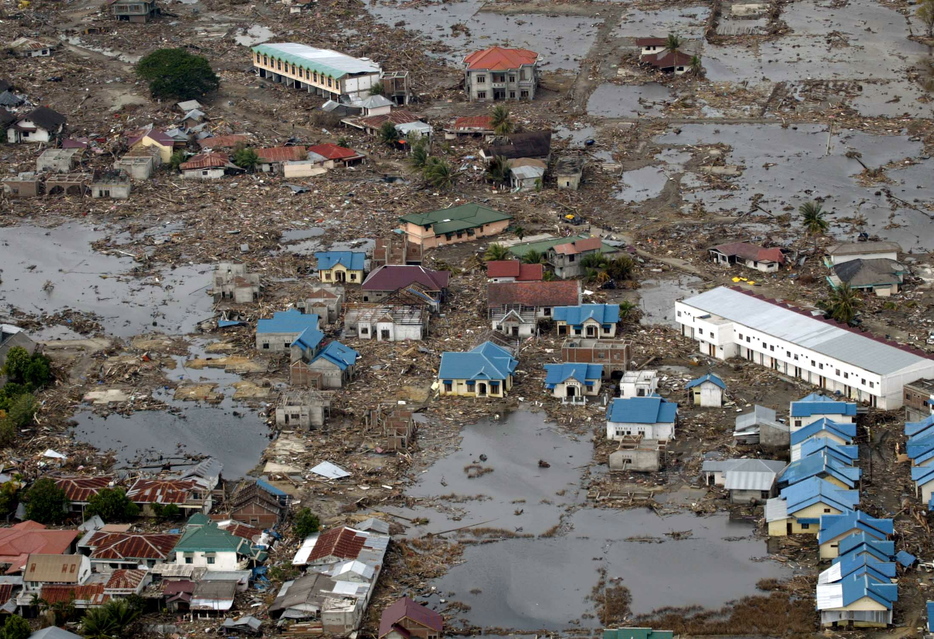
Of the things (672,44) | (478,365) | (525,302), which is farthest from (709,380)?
(672,44)

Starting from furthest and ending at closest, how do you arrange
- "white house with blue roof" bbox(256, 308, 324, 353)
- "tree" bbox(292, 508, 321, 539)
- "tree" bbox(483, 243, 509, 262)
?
"tree" bbox(483, 243, 509, 262), "white house with blue roof" bbox(256, 308, 324, 353), "tree" bbox(292, 508, 321, 539)

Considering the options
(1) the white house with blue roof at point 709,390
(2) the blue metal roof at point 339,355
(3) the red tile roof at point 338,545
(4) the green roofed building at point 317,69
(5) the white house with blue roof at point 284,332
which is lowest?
(4) the green roofed building at point 317,69

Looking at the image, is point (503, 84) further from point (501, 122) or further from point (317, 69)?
point (317, 69)

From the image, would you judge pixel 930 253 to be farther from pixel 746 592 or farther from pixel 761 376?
pixel 746 592

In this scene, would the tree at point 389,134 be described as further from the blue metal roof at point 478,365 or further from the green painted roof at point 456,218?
the blue metal roof at point 478,365

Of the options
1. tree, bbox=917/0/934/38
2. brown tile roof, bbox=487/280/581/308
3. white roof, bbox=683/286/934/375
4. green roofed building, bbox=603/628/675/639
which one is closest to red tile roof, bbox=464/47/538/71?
tree, bbox=917/0/934/38

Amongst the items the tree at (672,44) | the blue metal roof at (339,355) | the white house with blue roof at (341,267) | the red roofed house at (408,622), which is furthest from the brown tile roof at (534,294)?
the tree at (672,44)


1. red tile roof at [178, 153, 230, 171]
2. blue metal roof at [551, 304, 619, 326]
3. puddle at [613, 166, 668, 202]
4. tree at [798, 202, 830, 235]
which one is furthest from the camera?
red tile roof at [178, 153, 230, 171]

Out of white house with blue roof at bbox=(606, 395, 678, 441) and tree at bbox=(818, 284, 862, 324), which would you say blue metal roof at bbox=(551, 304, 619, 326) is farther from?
tree at bbox=(818, 284, 862, 324)
